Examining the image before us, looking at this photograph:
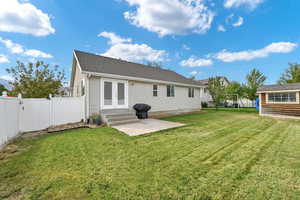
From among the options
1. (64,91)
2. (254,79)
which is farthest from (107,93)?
(254,79)

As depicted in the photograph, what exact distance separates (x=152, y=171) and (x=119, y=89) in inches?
265

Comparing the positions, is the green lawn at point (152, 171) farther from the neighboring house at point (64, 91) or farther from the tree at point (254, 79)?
the tree at point (254, 79)

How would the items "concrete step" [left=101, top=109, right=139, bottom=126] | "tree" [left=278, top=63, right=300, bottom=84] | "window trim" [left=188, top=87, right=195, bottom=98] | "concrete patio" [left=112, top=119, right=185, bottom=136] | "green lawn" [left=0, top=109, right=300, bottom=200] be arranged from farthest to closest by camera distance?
"tree" [left=278, top=63, right=300, bottom=84] < "window trim" [left=188, top=87, right=195, bottom=98] < "concrete step" [left=101, top=109, right=139, bottom=126] < "concrete patio" [left=112, top=119, right=185, bottom=136] < "green lawn" [left=0, top=109, right=300, bottom=200]

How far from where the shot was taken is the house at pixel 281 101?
35.0ft

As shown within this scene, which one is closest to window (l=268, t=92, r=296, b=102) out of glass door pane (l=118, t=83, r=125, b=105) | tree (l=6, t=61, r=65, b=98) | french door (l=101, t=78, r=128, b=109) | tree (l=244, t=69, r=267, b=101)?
tree (l=244, t=69, r=267, b=101)

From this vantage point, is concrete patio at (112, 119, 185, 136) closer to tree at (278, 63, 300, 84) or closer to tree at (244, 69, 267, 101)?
tree at (244, 69, 267, 101)

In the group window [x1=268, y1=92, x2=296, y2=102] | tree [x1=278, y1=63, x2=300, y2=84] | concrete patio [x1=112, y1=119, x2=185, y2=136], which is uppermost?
tree [x1=278, y1=63, x2=300, y2=84]

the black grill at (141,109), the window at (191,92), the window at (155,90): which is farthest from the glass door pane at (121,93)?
the window at (191,92)

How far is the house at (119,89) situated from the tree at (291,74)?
998 inches

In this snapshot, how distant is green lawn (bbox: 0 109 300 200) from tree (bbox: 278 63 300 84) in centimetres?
3037

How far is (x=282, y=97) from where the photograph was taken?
1139 centimetres

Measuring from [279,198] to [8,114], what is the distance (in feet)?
23.4

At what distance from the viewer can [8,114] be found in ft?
14.3

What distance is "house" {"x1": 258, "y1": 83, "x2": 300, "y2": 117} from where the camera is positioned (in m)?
10.7
